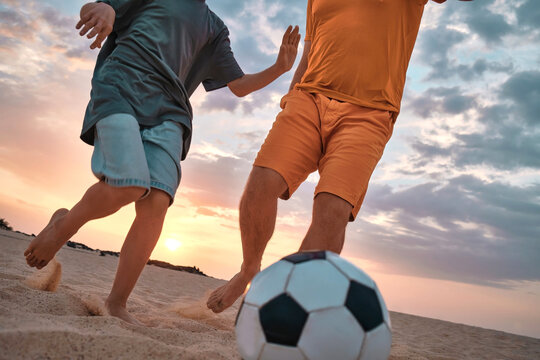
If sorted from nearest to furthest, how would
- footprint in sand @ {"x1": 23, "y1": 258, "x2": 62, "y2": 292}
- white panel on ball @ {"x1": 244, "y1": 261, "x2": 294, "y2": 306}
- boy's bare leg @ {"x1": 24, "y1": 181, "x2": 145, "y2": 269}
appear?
white panel on ball @ {"x1": 244, "y1": 261, "x2": 294, "y2": 306}
boy's bare leg @ {"x1": 24, "y1": 181, "x2": 145, "y2": 269}
footprint in sand @ {"x1": 23, "y1": 258, "x2": 62, "y2": 292}

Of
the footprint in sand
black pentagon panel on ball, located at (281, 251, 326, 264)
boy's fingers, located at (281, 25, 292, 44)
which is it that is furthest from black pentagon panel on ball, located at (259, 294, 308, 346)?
boy's fingers, located at (281, 25, 292, 44)

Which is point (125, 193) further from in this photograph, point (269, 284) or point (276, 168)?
point (269, 284)

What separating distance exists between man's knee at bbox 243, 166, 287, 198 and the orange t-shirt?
0.59 m

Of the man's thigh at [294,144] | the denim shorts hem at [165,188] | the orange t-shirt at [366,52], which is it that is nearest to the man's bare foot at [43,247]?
the denim shorts hem at [165,188]

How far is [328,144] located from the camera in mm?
2492

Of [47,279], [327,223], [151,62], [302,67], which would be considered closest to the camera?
[327,223]

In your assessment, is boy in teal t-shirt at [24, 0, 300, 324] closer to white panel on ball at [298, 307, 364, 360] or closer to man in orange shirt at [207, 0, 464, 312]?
man in orange shirt at [207, 0, 464, 312]

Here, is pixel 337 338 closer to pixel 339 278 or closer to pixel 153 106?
pixel 339 278

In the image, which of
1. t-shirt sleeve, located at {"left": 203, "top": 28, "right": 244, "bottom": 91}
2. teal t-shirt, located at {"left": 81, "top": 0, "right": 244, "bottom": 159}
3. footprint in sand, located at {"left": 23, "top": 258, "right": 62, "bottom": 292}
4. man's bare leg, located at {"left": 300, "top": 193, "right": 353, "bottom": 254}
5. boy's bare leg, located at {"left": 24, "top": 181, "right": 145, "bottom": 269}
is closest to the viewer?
man's bare leg, located at {"left": 300, "top": 193, "right": 353, "bottom": 254}

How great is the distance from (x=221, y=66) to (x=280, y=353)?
2524 mm

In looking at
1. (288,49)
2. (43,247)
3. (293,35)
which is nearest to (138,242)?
(43,247)

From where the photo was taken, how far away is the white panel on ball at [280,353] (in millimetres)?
1265

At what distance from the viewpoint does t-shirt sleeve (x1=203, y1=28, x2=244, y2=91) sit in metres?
3.29

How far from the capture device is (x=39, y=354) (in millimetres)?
1429
